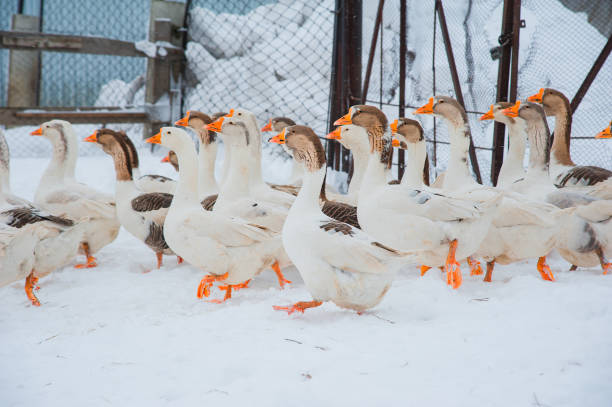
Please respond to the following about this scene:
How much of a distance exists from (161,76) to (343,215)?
5.30 m

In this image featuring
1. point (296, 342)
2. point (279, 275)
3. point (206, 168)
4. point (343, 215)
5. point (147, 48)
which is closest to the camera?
point (296, 342)

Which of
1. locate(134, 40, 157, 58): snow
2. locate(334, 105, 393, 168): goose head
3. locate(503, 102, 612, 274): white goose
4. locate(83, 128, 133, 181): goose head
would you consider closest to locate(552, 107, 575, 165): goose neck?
locate(503, 102, 612, 274): white goose

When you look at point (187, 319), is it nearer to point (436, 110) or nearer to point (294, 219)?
point (294, 219)

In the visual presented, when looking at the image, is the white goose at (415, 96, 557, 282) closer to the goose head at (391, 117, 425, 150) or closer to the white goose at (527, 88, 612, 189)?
the goose head at (391, 117, 425, 150)

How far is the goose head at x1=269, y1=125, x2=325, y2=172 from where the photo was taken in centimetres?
274

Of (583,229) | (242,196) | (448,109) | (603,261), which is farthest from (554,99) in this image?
(242,196)

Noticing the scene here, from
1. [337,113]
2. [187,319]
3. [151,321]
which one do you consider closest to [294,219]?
[187,319]

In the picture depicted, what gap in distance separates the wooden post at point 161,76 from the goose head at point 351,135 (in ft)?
15.1

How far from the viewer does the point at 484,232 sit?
3.06 m

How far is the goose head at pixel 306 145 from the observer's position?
8.98 feet

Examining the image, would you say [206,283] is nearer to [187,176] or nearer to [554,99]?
[187,176]

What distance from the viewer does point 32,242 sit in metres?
3.25

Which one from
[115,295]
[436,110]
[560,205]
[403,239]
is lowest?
[115,295]

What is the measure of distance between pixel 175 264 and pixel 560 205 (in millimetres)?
3021
